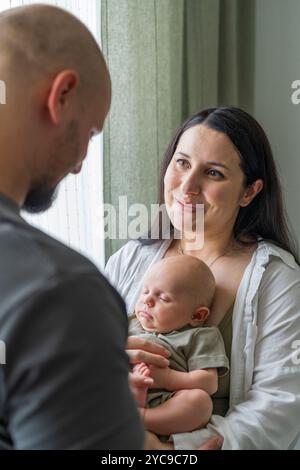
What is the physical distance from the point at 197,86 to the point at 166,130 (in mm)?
257

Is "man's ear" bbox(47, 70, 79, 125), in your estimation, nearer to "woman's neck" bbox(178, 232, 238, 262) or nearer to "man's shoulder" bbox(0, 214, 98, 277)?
"man's shoulder" bbox(0, 214, 98, 277)

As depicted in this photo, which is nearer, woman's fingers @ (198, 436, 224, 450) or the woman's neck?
woman's fingers @ (198, 436, 224, 450)

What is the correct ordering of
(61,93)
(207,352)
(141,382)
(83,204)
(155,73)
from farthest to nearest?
(155,73) < (83,204) < (207,352) < (141,382) < (61,93)

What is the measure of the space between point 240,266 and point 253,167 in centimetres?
27

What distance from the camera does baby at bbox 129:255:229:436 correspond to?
4.35 ft

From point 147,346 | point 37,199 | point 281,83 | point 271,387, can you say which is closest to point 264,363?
point 271,387

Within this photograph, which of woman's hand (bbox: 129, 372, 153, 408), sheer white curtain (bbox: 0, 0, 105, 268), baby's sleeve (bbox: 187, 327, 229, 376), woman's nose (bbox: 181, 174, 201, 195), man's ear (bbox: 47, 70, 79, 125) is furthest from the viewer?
sheer white curtain (bbox: 0, 0, 105, 268)

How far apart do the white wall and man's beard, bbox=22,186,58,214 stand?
174 centimetres

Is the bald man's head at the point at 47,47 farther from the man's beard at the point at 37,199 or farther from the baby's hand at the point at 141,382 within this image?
the baby's hand at the point at 141,382

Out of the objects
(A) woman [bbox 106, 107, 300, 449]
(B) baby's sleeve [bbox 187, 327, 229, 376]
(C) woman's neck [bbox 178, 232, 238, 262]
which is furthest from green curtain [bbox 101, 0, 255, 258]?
(B) baby's sleeve [bbox 187, 327, 229, 376]

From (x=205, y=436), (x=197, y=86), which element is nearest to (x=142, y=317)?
(x=205, y=436)

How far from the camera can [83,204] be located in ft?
7.03

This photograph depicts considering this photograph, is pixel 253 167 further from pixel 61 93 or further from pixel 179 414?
pixel 61 93

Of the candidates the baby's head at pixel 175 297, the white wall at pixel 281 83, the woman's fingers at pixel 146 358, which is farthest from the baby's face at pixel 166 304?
the white wall at pixel 281 83
